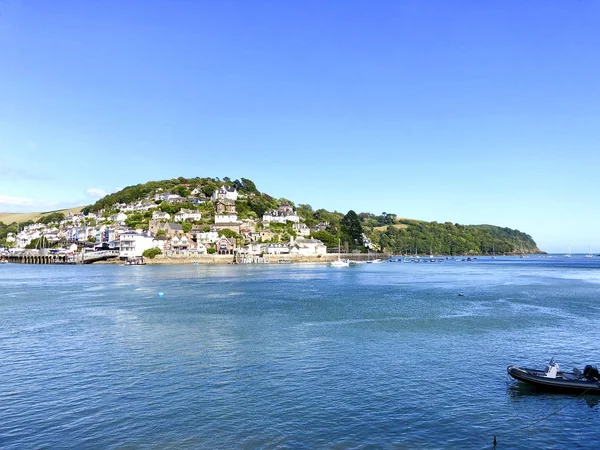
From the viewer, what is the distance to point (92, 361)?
70.7 ft

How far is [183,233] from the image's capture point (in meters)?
138

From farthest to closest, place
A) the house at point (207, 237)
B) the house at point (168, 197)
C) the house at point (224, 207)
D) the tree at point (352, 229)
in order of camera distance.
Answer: the house at point (168, 197)
the tree at point (352, 229)
the house at point (224, 207)
the house at point (207, 237)

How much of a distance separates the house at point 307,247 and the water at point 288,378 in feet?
345

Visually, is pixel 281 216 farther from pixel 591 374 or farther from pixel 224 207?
pixel 591 374

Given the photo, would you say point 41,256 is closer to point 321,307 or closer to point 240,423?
point 321,307

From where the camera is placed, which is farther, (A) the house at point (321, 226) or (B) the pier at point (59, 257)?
(A) the house at point (321, 226)

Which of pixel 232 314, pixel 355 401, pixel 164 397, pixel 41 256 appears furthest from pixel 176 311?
pixel 41 256

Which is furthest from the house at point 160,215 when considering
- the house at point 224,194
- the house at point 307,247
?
the house at point 307,247

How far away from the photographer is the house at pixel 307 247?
14412 centimetres

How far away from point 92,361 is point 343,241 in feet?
487

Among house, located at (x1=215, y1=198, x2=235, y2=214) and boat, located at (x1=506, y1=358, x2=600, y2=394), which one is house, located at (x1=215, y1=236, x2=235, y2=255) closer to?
house, located at (x1=215, y1=198, x2=235, y2=214)

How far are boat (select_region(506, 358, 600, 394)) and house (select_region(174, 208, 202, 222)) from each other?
147 meters

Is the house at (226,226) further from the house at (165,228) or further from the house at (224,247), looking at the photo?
the house at (165,228)

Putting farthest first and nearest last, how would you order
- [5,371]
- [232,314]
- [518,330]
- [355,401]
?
[232,314], [518,330], [5,371], [355,401]
